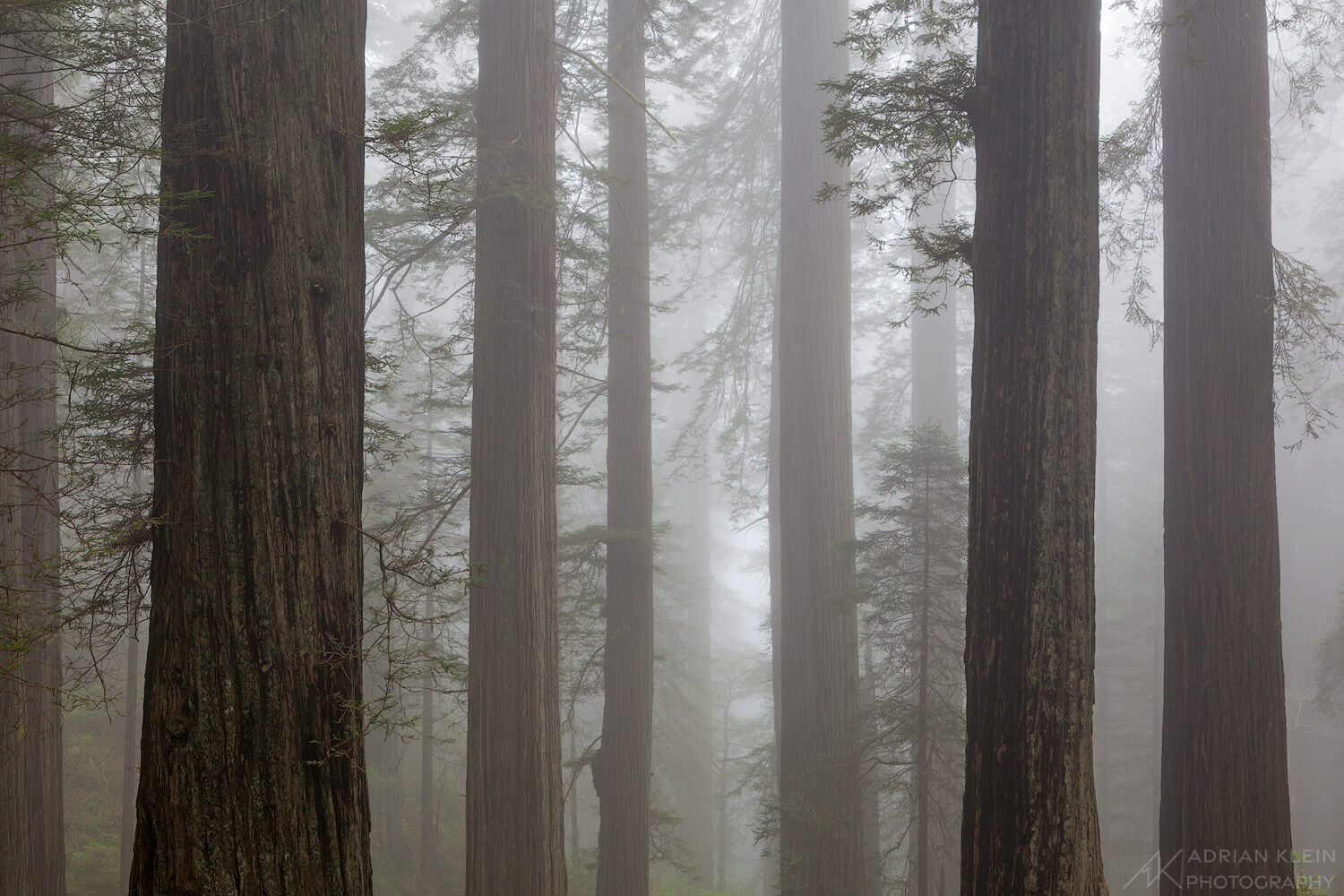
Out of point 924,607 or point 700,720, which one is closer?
point 924,607

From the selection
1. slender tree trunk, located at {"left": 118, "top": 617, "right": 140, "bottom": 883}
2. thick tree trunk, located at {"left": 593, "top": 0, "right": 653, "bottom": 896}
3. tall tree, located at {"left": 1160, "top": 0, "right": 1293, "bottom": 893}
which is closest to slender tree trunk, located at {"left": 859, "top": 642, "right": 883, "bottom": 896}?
thick tree trunk, located at {"left": 593, "top": 0, "right": 653, "bottom": 896}

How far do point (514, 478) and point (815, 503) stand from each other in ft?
12.7

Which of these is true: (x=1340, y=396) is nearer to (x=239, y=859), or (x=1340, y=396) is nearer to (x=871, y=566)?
(x=871, y=566)

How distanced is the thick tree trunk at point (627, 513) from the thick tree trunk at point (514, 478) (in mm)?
2295

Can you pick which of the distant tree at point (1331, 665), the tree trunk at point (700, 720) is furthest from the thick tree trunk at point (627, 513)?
the distant tree at point (1331, 665)

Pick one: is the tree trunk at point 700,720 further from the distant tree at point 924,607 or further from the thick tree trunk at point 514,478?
the thick tree trunk at point 514,478

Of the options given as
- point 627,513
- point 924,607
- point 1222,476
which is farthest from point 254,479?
point 924,607

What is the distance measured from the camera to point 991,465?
13.0 ft

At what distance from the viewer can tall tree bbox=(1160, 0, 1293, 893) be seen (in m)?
5.45

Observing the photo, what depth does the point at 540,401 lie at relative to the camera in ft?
22.5

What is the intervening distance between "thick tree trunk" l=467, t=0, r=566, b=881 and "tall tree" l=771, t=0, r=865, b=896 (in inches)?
113

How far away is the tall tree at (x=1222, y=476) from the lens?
545cm

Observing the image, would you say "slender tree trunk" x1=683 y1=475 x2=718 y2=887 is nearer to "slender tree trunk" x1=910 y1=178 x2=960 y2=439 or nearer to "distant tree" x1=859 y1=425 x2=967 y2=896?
"slender tree trunk" x1=910 y1=178 x2=960 y2=439

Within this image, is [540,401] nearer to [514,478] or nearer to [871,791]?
[514,478]
